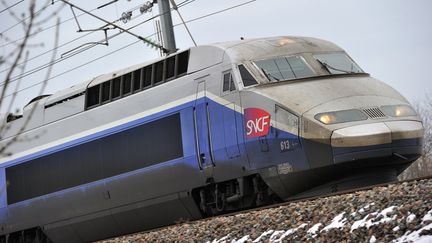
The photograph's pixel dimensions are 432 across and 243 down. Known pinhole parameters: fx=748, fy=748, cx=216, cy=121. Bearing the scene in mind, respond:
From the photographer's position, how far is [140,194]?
14961 millimetres

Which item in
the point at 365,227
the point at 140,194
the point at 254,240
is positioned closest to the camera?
the point at 365,227

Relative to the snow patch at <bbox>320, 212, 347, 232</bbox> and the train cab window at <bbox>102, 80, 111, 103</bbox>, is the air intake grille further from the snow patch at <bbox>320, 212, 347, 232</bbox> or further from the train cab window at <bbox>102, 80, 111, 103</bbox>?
the train cab window at <bbox>102, 80, 111, 103</bbox>

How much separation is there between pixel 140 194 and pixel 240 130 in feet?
9.89

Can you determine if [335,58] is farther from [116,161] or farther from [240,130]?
[116,161]

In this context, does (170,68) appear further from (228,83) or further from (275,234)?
(275,234)

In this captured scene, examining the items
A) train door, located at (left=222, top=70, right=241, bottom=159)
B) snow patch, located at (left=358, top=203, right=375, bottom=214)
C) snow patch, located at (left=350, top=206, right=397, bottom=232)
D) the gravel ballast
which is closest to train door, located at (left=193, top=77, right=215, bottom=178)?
train door, located at (left=222, top=70, right=241, bottom=159)

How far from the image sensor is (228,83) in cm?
1352

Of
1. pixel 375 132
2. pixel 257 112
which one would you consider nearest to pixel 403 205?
pixel 375 132

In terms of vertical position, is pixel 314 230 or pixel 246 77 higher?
pixel 246 77

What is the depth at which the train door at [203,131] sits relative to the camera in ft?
44.3

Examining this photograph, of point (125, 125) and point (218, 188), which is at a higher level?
point (125, 125)

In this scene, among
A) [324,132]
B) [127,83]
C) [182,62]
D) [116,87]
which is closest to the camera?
[324,132]

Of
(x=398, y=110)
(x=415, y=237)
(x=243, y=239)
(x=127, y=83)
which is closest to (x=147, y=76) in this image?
(x=127, y=83)

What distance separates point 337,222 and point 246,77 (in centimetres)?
498
